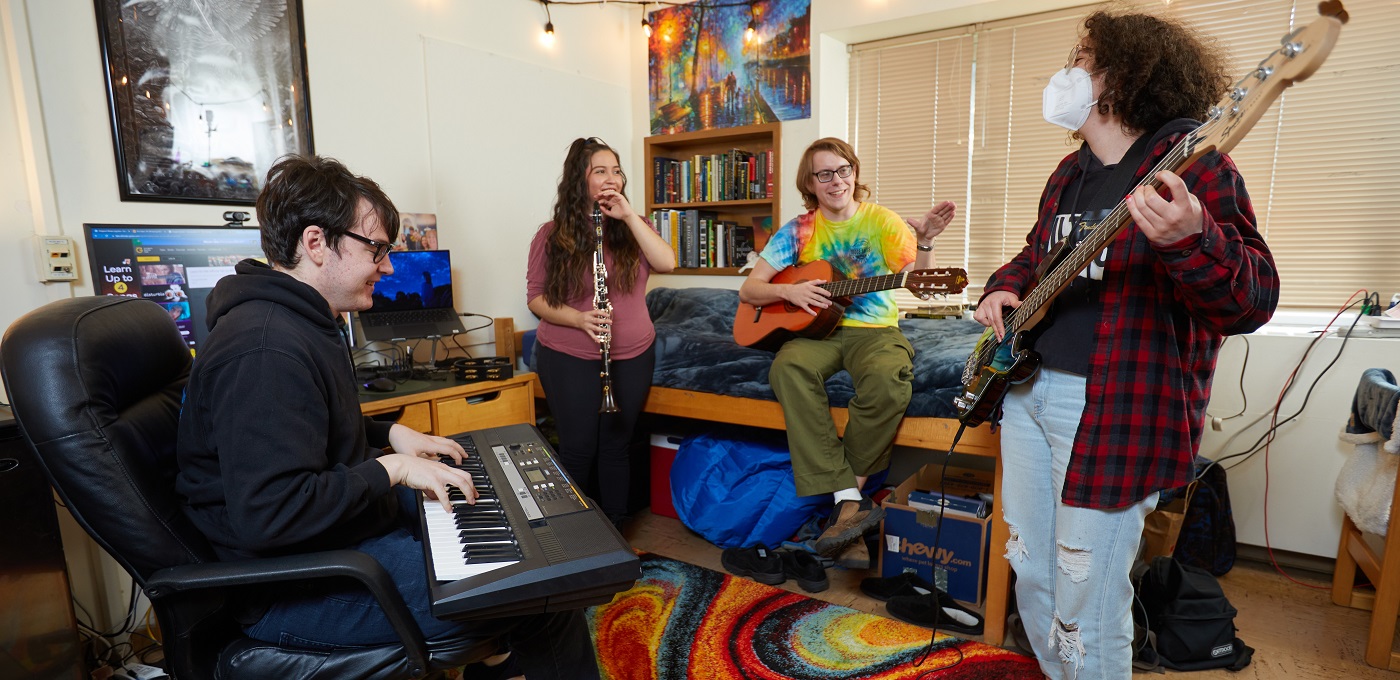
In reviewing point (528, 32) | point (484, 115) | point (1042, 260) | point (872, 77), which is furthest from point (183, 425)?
point (872, 77)

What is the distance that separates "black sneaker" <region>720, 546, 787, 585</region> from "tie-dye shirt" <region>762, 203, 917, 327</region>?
85 cm

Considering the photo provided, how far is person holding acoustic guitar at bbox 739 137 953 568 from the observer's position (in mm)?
2254

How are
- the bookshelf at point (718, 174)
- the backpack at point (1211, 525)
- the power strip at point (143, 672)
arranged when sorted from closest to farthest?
the power strip at point (143, 672)
the backpack at point (1211, 525)
the bookshelf at point (718, 174)

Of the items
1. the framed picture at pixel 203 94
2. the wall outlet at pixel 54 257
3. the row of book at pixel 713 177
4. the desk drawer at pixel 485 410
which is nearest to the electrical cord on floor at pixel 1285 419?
the row of book at pixel 713 177

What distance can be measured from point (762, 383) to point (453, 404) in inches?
42.7

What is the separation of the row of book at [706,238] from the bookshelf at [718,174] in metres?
0.03

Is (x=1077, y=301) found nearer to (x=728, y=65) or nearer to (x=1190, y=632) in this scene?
(x=1190, y=632)

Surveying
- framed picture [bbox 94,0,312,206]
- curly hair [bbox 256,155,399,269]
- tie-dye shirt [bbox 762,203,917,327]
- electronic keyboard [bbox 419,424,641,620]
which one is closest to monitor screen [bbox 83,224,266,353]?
framed picture [bbox 94,0,312,206]

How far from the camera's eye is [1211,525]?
242 cm

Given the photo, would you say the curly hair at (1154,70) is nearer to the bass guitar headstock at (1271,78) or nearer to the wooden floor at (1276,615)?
the bass guitar headstock at (1271,78)

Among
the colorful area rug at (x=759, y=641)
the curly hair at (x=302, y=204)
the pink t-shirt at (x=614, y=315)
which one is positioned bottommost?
the colorful area rug at (x=759, y=641)

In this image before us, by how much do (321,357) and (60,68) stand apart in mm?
1548

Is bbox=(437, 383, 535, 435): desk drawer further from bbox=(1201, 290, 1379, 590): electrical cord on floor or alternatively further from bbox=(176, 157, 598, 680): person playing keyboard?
bbox=(1201, 290, 1379, 590): electrical cord on floor

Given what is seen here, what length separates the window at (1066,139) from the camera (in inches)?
102
